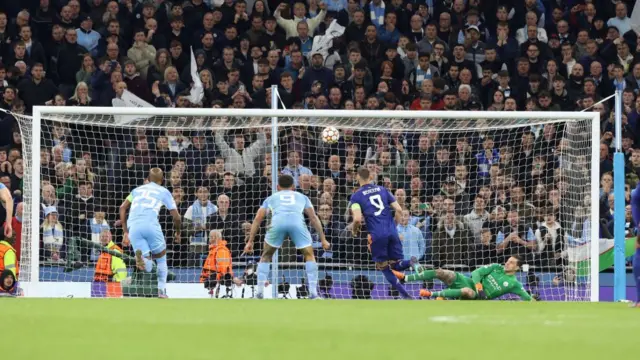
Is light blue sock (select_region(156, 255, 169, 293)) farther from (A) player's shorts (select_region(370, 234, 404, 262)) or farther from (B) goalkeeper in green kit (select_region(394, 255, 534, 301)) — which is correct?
(B) goalkeeper in green kit (select_region(394, 255, 534, 301))

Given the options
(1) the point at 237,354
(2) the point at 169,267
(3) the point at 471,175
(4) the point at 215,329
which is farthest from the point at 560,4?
(1) the point at 237,354

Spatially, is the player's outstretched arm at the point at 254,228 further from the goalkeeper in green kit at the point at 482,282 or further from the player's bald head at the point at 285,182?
the goalkeeper in green kit at the point at 482,282

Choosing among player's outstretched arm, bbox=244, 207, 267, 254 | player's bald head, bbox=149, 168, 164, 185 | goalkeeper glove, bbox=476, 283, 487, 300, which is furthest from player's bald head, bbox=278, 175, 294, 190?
goalkeeper glove, bbox=476, 283, 487, 300

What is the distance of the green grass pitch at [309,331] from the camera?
712 centimetres

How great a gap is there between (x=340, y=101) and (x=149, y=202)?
4470 millimetres

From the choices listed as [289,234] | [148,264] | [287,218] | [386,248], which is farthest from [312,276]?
[148,264]

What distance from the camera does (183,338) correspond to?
311 inches

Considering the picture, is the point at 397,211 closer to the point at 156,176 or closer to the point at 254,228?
the point at 254,228

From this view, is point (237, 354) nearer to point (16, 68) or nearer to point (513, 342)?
point (513, 342)

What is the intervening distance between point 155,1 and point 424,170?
606cm

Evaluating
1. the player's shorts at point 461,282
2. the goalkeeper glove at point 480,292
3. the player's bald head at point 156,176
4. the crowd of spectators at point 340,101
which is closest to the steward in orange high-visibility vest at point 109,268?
the crowd of spectators at point 340,101

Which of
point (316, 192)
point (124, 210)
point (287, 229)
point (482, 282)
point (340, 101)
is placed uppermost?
point (340, 101)

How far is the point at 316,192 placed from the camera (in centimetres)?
1681

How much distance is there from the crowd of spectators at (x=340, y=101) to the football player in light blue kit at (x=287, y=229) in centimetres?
123
